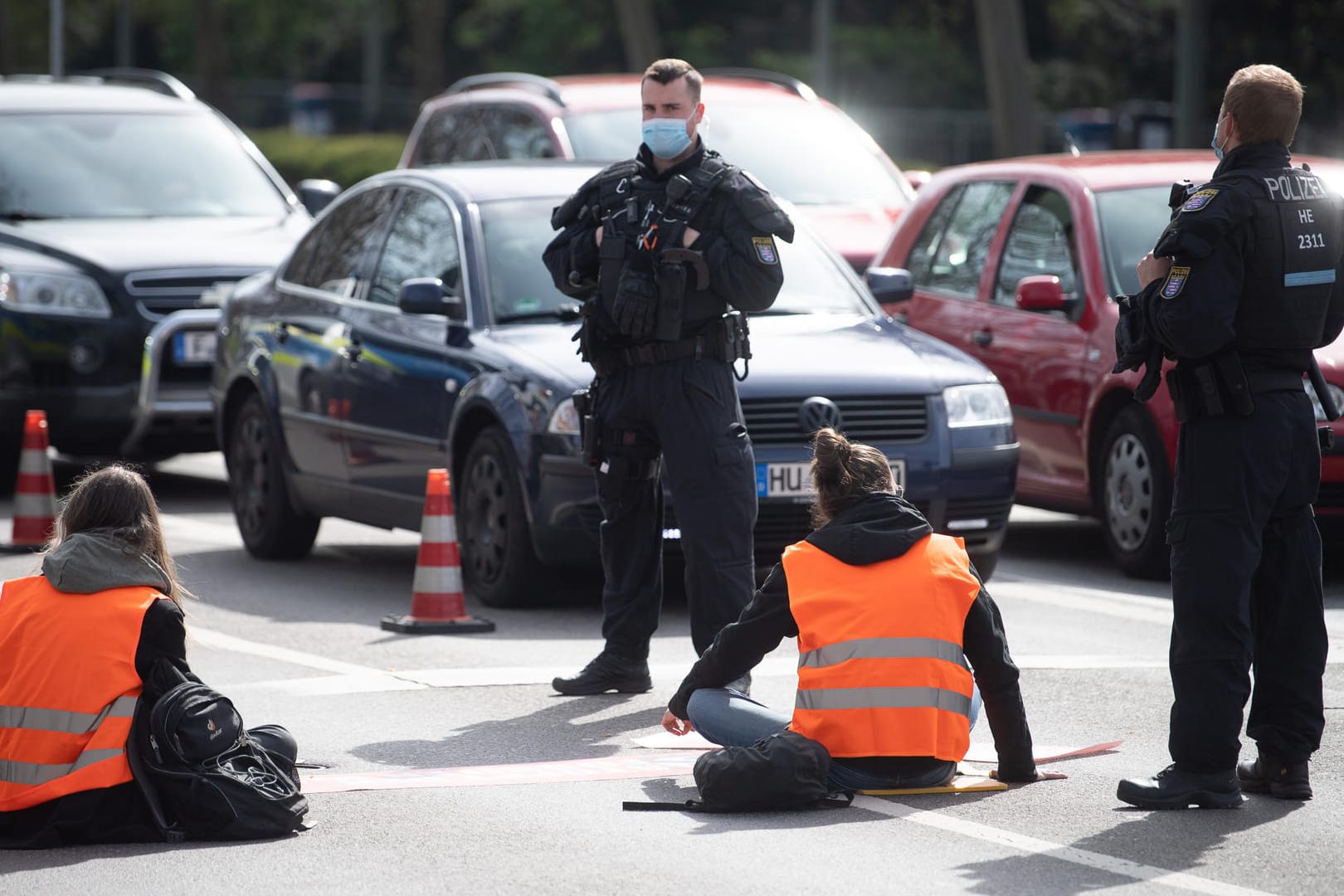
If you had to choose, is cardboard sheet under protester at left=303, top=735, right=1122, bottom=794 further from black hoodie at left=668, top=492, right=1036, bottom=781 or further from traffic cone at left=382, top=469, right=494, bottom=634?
traffic cone at left=382, top=469, right=494, bottom=634

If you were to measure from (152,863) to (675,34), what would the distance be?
50.6 meters

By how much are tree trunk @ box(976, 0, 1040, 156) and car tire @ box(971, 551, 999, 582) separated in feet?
49.7

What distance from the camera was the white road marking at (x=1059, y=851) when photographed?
5.18 metres

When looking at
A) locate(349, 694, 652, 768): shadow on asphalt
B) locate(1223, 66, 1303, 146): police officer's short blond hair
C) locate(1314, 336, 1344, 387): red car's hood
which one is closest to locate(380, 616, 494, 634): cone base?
A: locate(349, 694, 652, 768): shadow on asphalt

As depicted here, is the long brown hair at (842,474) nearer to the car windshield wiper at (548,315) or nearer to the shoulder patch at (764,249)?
the shoulder patch at (764,249)

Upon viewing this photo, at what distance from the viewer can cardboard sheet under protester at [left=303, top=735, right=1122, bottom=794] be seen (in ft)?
20.7

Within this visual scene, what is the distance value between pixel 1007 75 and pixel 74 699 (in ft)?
65.5

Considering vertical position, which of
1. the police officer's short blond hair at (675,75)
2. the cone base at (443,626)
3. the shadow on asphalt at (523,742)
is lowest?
the cone base at (443,626)

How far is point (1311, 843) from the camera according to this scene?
5.58 metres

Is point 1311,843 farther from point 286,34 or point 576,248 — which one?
point 286,34

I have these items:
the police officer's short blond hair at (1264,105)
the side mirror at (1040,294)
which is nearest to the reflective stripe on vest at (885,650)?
the police officer's short blond hair at (1264,105)

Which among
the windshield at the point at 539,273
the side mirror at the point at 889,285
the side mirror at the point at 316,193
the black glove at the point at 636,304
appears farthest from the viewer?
the side mirror at the point at 316,193

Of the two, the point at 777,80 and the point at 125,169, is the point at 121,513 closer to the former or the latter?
the point at 125,169

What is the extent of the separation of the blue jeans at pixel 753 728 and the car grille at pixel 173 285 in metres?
7.22
